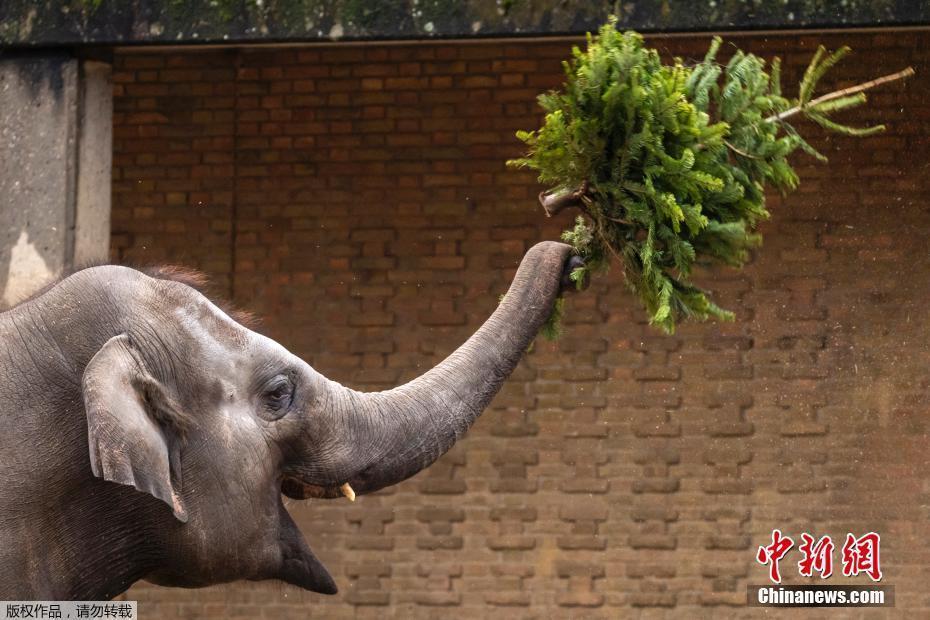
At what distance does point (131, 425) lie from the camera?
345 cm

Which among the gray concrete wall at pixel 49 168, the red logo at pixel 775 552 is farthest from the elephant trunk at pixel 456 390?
the red logo at pixel 775 552

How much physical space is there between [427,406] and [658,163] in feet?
2.95

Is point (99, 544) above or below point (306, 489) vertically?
below

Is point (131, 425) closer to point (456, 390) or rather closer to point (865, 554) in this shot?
point (456, 390)

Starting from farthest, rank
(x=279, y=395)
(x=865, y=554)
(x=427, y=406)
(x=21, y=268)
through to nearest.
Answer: (x=865, y=554) < (x=21, y=268) < (x=427, y=406) < (x=279, y=395)

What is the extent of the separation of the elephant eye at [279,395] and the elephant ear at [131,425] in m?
0.25

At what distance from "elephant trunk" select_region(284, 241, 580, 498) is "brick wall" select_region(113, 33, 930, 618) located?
4.21 m

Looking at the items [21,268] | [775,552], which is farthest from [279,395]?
[775,552]

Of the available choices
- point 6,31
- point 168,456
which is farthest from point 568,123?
point 6,31

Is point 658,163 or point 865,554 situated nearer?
point 658,163

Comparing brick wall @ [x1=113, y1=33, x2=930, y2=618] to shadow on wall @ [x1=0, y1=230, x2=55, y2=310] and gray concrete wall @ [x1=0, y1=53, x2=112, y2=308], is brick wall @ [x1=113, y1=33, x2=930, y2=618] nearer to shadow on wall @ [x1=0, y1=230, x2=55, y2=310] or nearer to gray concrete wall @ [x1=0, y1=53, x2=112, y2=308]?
gray concrete wall @ [x1=0, y1=53, x2=112, y2=308]

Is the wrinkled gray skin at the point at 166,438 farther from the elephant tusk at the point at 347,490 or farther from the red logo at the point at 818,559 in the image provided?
the red logo at the point at 818,559

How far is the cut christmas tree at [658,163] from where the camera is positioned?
13.4 feet

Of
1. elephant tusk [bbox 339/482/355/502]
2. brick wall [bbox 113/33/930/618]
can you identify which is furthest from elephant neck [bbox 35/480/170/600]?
brick wall [bbox 113/33/930/618]
